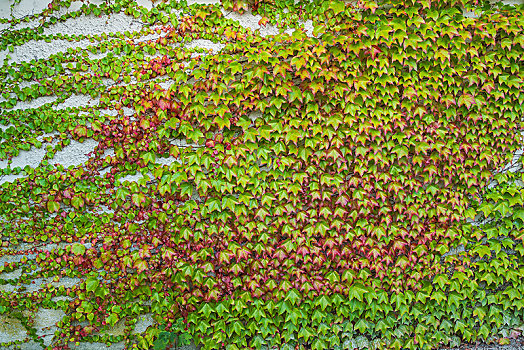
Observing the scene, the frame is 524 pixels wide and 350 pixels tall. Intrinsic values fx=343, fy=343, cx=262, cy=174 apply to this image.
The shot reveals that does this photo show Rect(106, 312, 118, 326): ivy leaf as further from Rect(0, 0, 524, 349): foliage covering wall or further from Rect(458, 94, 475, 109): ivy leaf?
Rect(458, 94, 475, 109): ivy leaf

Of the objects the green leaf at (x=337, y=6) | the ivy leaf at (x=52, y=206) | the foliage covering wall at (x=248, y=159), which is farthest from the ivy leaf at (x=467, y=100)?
the ivy leaf at (x=52, y=206)

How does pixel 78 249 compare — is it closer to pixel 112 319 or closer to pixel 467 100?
pixel 112 319

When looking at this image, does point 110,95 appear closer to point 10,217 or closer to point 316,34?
point 10,217

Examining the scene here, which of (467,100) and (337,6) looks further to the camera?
(467,100)

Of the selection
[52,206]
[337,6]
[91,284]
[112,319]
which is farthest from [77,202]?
[337,6]

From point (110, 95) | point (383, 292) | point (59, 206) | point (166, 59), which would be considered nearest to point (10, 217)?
point (59, 206)

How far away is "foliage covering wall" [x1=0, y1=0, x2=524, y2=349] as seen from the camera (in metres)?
3.12

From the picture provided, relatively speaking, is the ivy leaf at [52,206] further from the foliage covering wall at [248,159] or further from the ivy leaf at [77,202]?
the ivy leaf at [77,202]

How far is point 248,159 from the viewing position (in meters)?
3.12

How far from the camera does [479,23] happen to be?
3139mm

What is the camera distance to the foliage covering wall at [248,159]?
3.12 m

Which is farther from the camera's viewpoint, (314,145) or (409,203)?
(409,203)

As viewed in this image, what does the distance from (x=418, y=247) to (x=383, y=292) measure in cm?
55

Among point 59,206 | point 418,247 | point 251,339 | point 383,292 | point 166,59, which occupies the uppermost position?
point 166,59
